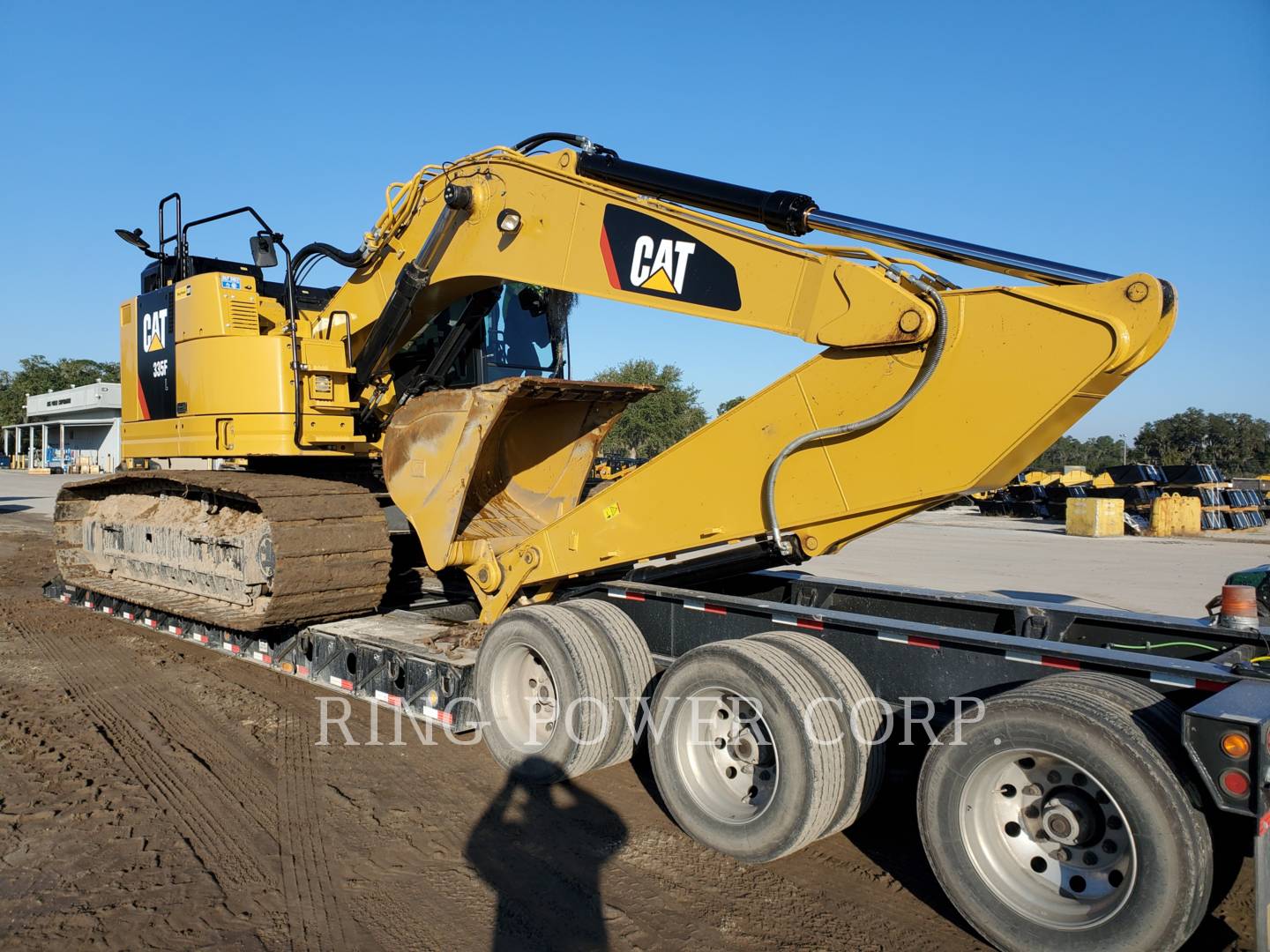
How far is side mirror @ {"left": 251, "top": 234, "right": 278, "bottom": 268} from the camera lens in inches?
268

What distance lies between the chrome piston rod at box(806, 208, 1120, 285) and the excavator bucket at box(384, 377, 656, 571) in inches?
85.0

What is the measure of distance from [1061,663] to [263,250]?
588cm

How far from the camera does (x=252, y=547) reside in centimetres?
674

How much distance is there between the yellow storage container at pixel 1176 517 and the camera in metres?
23.7

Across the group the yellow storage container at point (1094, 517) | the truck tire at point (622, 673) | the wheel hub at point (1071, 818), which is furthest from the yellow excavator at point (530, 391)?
the yellow storage container at point (1094, 517)

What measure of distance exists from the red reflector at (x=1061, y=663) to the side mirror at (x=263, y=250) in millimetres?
5659

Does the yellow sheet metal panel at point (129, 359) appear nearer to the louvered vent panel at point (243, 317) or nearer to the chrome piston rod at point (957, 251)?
the louvered vent panel at point (243, 317)

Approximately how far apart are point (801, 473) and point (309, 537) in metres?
3.74

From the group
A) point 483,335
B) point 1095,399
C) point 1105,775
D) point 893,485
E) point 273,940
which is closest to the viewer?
point 1105,775

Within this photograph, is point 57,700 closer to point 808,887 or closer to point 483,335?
point 483,335

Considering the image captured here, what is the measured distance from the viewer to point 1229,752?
301cm

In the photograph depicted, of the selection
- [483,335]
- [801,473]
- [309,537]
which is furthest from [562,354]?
[801,473]

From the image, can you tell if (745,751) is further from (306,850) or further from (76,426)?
(76,426)

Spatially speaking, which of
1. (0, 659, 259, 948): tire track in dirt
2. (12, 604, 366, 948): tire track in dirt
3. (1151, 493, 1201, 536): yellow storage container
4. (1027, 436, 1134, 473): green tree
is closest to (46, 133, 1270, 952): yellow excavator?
(12, 604, 366, 948): tire track in dirt
